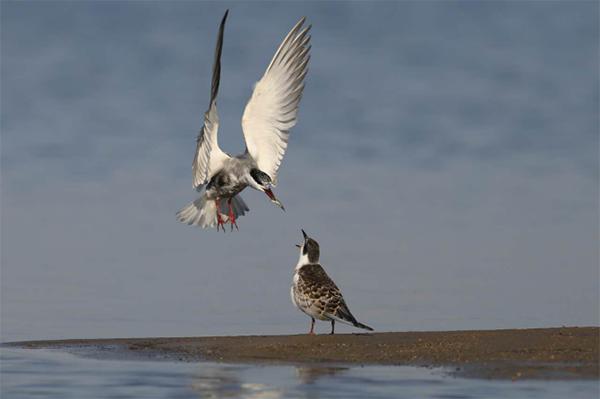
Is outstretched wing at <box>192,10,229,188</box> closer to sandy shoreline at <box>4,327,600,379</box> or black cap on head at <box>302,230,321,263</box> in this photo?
black cap on head at <box>302,230,321,263</box>

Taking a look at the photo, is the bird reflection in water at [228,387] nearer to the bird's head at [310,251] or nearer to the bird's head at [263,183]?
the bird's head at [310,251]

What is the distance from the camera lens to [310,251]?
1666cm

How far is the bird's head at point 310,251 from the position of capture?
16.7 metres

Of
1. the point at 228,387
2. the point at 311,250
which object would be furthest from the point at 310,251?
the point at 228,387

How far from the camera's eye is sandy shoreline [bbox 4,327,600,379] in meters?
11.7

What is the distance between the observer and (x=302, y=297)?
50.4 feet

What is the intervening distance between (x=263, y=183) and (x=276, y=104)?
4.67ft

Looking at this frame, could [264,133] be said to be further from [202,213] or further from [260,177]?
[202,213]

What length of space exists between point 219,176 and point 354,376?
8.39 meters

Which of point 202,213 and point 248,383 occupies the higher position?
point 202,213

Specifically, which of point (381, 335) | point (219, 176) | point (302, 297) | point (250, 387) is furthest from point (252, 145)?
point (250, 387)

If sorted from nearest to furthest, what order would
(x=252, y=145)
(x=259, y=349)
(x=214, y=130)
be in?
(x=259, y=349)
(x=214, y=130)
(x=252, y=145)

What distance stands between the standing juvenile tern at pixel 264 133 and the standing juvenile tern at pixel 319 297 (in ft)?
7.92

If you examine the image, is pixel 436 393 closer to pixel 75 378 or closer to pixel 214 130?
pixel 75 378
